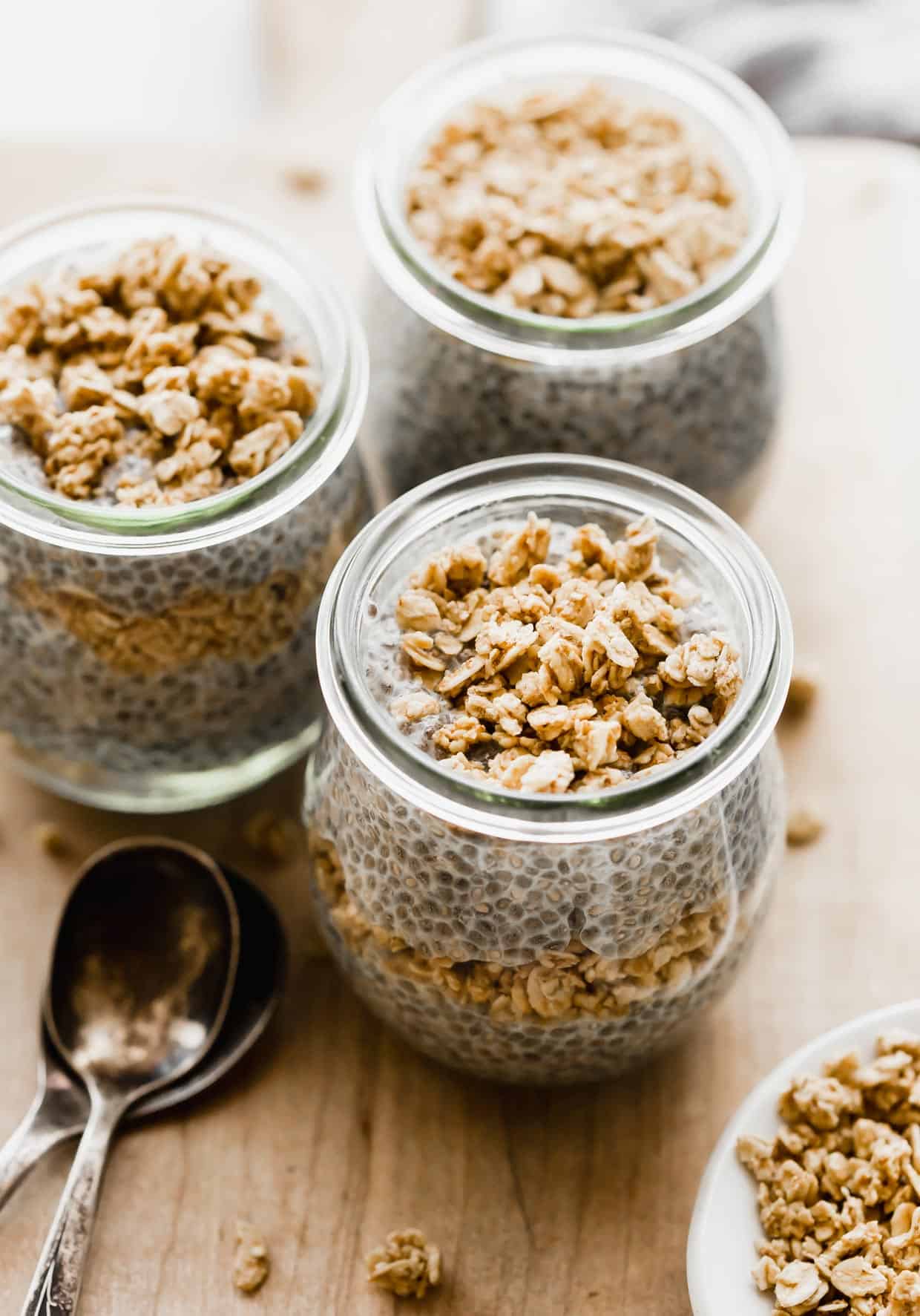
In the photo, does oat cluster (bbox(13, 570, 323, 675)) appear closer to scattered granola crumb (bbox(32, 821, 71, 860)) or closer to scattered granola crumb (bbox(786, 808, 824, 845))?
scattered granola crumb (bbox(32, 821, 71, 860))

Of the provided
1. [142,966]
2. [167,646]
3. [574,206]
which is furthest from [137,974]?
[574,206]

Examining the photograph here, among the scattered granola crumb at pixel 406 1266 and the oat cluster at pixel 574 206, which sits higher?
the oat cluster at pixel 574 206

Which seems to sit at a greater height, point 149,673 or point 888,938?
point 149,673

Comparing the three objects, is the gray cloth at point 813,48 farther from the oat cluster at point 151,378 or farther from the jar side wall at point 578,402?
the oat cluster at point 151,378

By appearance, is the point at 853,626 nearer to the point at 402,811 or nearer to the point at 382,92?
the point at 402,811

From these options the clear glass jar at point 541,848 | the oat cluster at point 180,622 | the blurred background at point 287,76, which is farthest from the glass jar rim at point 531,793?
the blurred background at point 287,76

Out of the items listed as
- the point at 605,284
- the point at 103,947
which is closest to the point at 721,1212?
the point at 103,947

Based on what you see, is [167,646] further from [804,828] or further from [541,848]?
[804,828]
